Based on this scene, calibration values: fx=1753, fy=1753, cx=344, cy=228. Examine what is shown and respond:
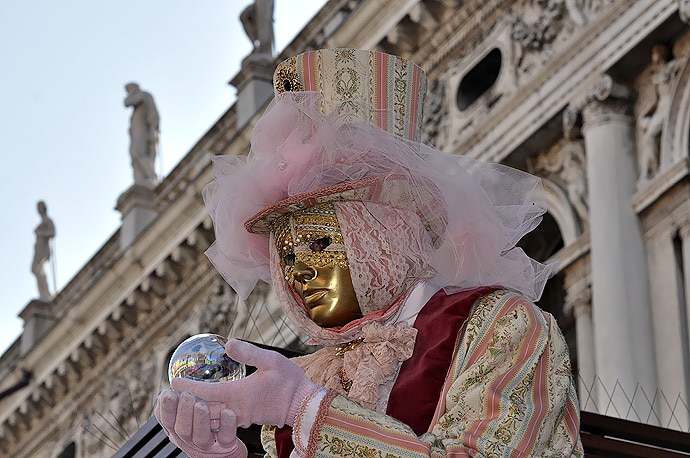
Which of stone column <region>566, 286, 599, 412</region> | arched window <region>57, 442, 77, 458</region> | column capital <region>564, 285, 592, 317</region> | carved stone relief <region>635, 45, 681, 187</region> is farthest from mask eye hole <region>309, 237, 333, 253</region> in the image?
arched window <region>57, 442, 77, 458</region>

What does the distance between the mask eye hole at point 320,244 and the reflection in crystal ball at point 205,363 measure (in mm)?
285

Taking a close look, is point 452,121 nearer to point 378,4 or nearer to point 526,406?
point 378,4

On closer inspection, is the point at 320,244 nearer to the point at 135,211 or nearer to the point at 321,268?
the point at 321,268

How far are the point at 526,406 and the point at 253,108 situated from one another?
12963 mm

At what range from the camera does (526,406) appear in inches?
137

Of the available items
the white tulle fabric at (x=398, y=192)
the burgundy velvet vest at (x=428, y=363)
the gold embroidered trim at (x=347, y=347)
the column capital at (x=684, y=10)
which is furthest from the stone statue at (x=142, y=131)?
the burgundy velvet vest at (x=428, y=363)

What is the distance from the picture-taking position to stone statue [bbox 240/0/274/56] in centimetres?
1692

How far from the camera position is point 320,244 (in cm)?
376

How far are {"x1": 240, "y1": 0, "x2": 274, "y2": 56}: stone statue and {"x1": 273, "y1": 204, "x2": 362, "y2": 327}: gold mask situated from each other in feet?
43.1

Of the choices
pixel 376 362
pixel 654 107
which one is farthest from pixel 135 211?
pixel 376 362

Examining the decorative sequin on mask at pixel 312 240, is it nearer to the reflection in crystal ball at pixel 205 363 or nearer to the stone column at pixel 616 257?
the reflection in crystal ball at pixel 205 363

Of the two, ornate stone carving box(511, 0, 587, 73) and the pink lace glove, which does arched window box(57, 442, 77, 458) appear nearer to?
ornate stone carving box(511, 0, 587, 73)

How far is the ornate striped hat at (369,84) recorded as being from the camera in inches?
155

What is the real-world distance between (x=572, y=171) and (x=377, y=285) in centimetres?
804
